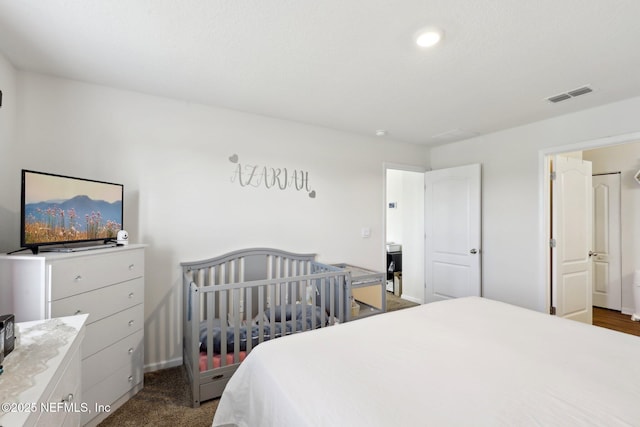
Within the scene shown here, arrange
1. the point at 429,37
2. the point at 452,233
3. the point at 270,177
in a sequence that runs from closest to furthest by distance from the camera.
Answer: the point at 429,37, the point at 270,177, the point at 452,233

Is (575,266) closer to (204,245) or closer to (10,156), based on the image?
(204,245)

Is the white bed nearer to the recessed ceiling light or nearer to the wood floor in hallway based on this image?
the recessed ceiling light

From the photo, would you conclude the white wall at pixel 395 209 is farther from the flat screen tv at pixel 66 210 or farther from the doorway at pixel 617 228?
the flat screen tv at pixel 66 210

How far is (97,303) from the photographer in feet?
5.88

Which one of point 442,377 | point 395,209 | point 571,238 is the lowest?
point 442,377

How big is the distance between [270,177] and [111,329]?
1.84 m

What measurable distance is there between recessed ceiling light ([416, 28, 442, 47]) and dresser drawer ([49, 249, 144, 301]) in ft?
7.65

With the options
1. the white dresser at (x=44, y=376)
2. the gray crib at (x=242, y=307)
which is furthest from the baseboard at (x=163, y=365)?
the white dresser at (x=44, y=376)

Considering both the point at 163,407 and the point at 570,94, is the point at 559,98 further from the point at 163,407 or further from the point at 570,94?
the point at 163,407

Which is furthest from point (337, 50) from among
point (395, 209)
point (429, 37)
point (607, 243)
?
point (607, 243)

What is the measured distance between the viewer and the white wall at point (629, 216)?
396cm

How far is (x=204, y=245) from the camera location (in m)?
2.71

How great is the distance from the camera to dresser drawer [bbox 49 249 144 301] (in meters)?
1.57

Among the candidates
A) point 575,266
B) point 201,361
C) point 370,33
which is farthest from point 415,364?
point 575,266
